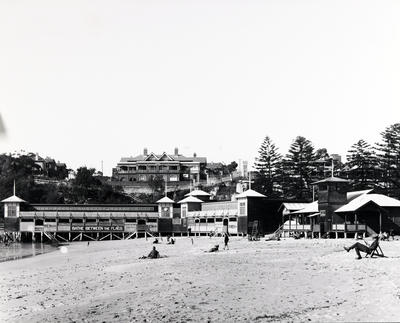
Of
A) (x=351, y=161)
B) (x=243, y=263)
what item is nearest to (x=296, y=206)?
(x=351, y=161)

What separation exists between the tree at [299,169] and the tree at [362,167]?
8591 mm

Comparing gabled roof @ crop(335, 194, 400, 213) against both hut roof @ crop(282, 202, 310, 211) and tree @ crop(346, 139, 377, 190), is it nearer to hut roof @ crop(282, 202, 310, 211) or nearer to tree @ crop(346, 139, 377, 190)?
hut roof @ crop(282, 202, 310, 211)

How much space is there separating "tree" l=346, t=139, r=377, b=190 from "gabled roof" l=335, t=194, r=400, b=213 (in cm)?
3562

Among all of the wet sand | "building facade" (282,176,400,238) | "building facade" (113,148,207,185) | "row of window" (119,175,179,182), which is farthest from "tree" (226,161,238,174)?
"building facade" (282,176,400,238)

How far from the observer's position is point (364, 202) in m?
46.5

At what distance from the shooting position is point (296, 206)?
205 feet

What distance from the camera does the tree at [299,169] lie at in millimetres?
92562

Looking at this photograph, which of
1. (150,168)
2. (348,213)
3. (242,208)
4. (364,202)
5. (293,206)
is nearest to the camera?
(364,202)

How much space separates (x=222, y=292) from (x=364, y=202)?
3134cm

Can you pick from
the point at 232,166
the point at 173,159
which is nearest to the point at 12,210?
the point at 173,159

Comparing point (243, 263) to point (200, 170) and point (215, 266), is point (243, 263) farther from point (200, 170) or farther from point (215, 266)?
point (200, 170)

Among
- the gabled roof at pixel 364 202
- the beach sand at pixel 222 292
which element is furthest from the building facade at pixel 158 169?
the beach sand at pixel 222 292

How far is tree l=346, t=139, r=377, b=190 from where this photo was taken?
279 ft

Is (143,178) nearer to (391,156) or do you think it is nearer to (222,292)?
(391,156)
